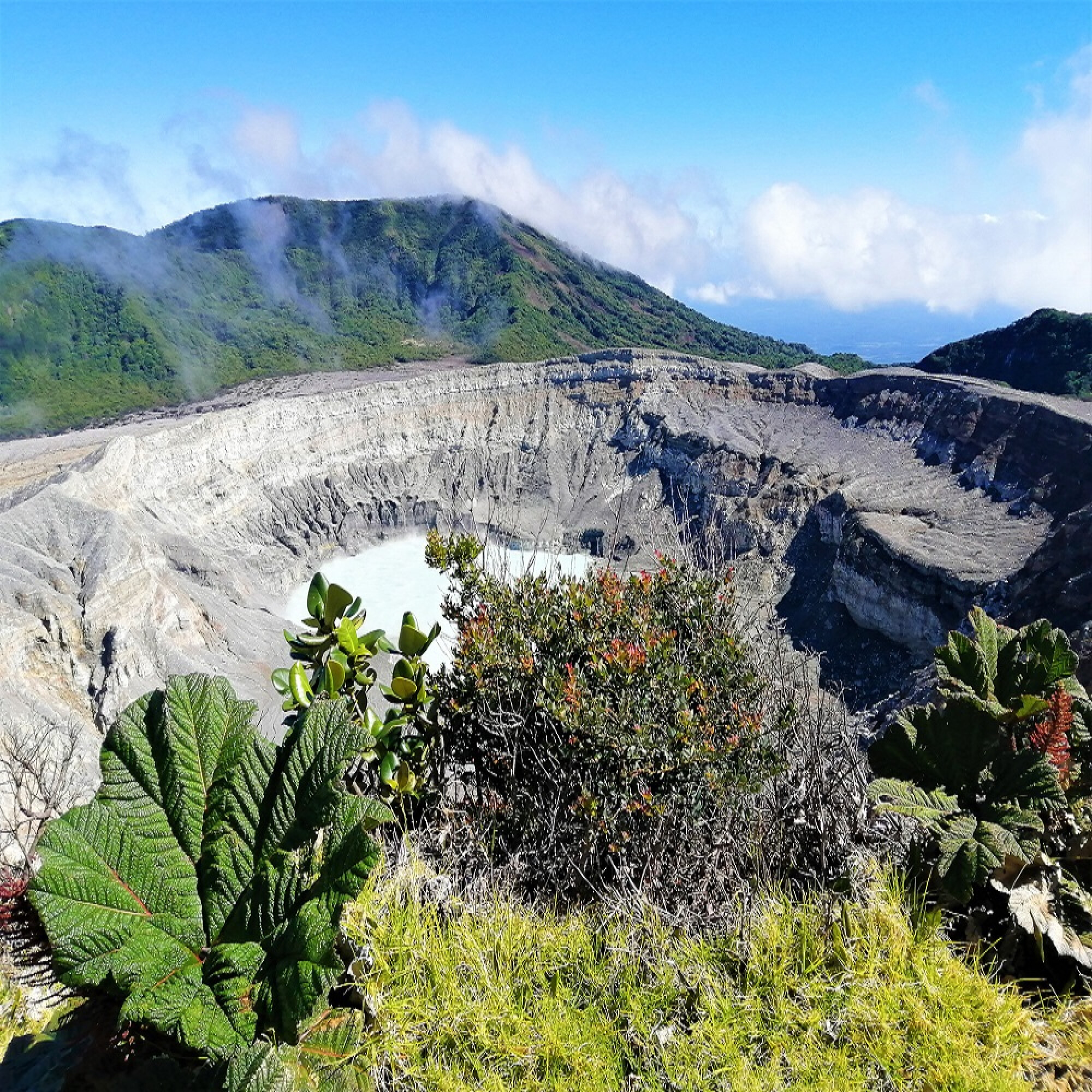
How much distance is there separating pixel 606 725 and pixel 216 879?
1.89 m

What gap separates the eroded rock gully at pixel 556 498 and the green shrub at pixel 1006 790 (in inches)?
107

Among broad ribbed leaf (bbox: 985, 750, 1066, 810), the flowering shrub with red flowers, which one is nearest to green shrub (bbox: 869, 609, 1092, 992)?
broad ribbed leaf (bbox: 985, 750, 1066, 810)

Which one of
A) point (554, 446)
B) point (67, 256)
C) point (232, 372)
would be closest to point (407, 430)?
point (554, 446)

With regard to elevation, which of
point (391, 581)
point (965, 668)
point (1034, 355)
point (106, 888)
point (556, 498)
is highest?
point (1034, 355)

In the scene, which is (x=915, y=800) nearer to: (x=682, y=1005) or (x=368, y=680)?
(x=682, y=1005)

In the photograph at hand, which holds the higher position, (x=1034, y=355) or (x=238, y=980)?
(x=1034, y=355)

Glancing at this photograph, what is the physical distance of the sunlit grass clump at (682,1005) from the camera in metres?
2.65

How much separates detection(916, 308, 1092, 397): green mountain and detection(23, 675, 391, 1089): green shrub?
164 feet

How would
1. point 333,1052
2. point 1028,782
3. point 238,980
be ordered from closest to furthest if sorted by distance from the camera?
point 238,980
point 333,1052
point 1028,782

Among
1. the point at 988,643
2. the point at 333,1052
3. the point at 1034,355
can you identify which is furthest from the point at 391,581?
the point at 1034,355

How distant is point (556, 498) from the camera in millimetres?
46812

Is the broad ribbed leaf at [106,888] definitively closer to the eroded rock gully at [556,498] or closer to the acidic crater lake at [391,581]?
the eroded rock gully at [556,498]

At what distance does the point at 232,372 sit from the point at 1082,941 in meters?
91.4

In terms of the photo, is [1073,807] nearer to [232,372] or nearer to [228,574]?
[228,574]
